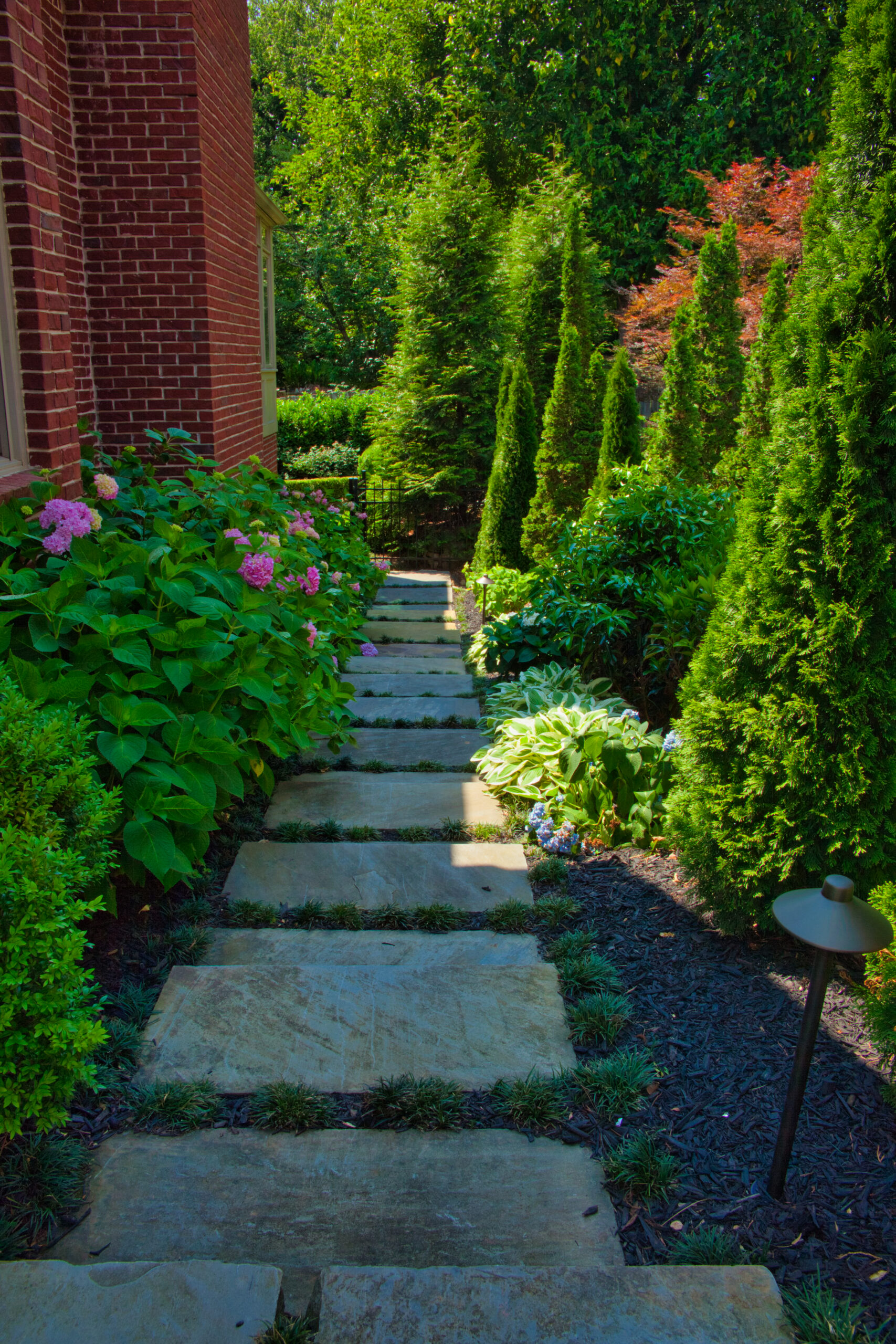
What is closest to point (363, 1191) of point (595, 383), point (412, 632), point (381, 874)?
point (381, 874)

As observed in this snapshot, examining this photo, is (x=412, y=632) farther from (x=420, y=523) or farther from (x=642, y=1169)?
(x=642, y=1169)

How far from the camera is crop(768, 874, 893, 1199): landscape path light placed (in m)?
1.77

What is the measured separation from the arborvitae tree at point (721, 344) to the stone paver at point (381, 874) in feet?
22.5

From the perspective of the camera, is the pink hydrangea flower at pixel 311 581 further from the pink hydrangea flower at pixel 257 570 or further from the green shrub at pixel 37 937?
the green shrub at pixel 37 937

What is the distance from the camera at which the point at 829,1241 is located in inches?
73.0

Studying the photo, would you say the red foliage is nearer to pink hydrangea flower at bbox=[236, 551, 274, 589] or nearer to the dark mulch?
pink hydrangea flower at bbox=[236, 551, 274, 589]

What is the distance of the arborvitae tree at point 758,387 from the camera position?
24.6 feet

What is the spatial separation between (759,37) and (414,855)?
22955 mm

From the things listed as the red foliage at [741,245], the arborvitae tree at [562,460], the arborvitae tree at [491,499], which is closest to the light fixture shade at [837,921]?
the arborvitae tree at [562,460]

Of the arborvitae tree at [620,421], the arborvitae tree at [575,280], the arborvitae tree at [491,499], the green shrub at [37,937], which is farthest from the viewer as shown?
the arborvitae tree at [575,280]

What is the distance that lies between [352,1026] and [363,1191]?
0.55 meters

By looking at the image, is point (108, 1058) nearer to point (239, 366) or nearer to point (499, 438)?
point (239, 366)

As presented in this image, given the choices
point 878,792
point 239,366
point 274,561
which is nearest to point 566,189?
point 239,366

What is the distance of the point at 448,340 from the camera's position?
41.6 ft
